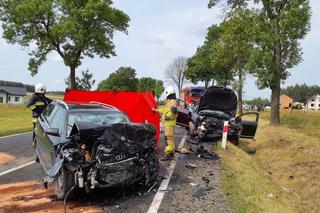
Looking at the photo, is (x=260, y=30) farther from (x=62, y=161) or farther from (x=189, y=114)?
(x=62, y=161)

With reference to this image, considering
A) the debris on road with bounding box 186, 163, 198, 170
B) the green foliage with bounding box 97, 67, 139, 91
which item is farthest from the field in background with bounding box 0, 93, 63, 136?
the green foliage with bounding box 97, 67, 139, 91

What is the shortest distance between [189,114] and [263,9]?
1362 centimetres

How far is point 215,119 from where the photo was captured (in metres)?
15.3

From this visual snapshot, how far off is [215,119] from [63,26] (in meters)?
23.6

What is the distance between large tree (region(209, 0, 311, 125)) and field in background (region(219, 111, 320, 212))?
15.2ft

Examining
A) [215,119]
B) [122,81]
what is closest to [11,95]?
[122,81]

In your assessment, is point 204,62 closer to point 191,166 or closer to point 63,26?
point 63,26

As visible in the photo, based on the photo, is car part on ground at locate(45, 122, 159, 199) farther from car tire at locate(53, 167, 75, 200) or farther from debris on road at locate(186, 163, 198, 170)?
debris on road at locate(186, 163, 198, 170)

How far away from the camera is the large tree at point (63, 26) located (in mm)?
35938

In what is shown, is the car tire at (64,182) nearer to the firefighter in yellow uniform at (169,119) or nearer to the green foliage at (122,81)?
the firefighter in yellow uniform at (169,119)

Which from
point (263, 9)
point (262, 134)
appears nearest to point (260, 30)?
point (263, 9)

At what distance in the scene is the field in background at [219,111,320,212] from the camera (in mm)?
8008

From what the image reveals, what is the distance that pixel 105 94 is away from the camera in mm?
12852

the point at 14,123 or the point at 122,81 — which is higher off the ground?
the point at 122,81
